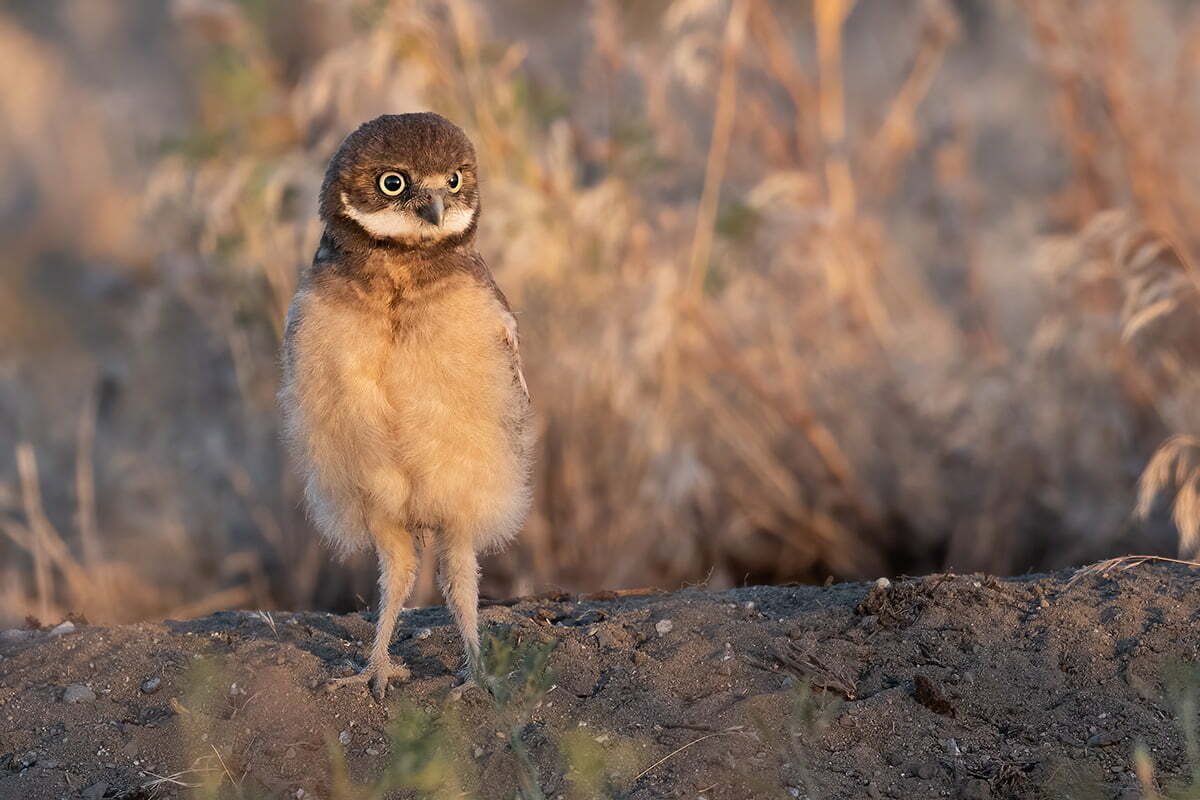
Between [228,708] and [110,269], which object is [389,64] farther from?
[110,269]

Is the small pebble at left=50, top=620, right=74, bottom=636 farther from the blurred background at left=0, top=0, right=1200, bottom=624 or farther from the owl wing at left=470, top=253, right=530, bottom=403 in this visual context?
the owl wing at left=470, top=253, right=530, bottom=403

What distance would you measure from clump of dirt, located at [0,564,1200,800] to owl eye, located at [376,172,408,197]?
5.26 feet

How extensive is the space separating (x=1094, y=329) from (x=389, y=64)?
4.18m

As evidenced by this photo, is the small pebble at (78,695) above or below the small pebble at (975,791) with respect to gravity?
above

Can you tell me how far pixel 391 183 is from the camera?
4.80 meters

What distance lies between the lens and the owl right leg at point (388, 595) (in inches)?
183

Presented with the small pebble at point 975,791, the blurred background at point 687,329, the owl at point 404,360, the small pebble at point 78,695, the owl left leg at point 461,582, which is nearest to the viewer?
the small pebble at point 975,791

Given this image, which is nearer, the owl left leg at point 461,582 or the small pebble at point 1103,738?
the small pebble at point 1103,738

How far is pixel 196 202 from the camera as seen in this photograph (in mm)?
7812

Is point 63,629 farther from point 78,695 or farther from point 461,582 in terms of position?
point 461,582

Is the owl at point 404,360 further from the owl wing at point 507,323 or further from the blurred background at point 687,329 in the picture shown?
the blurred background at point 687,329

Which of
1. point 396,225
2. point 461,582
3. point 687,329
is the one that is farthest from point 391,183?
point 687,329

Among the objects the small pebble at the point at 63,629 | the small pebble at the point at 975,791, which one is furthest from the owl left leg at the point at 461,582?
the small pebble at the point at 975,791

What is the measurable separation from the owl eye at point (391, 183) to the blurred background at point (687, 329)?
7.87 ft
